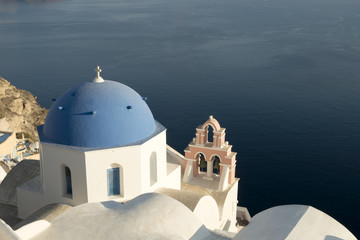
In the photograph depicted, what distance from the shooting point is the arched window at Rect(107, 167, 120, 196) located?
18781 mm

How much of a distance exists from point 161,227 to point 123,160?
4812 millimetres

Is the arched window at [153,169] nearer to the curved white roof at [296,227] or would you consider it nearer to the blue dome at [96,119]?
the blue dome at [96,119]

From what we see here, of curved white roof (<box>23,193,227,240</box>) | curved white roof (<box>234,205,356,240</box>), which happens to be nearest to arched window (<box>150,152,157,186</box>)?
curved white roof (<box>23,193,227,240</box>)

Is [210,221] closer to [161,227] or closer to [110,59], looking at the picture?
[161,227]

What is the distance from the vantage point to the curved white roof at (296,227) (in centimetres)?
1243

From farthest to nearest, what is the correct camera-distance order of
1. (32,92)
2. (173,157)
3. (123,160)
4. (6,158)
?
(32,92), (6,158), (173,157), (123,160)

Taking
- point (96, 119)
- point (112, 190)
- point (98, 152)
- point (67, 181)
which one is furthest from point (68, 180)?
point (96, 119)

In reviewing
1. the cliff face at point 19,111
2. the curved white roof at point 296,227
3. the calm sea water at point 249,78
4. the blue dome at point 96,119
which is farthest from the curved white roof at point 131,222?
the cliff face at point 19,111

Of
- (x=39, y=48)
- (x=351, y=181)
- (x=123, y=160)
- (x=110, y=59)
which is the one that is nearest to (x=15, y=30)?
(x=39, y=48)

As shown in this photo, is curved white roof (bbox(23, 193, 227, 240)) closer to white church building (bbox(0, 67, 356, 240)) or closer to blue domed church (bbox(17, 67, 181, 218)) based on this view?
white church building (bbox(0, 67, 356, 240))

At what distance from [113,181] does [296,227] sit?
914 cm

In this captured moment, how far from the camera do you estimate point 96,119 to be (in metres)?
18.3

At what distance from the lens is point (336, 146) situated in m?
48.9

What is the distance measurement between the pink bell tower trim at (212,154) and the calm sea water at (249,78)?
53.8ft
